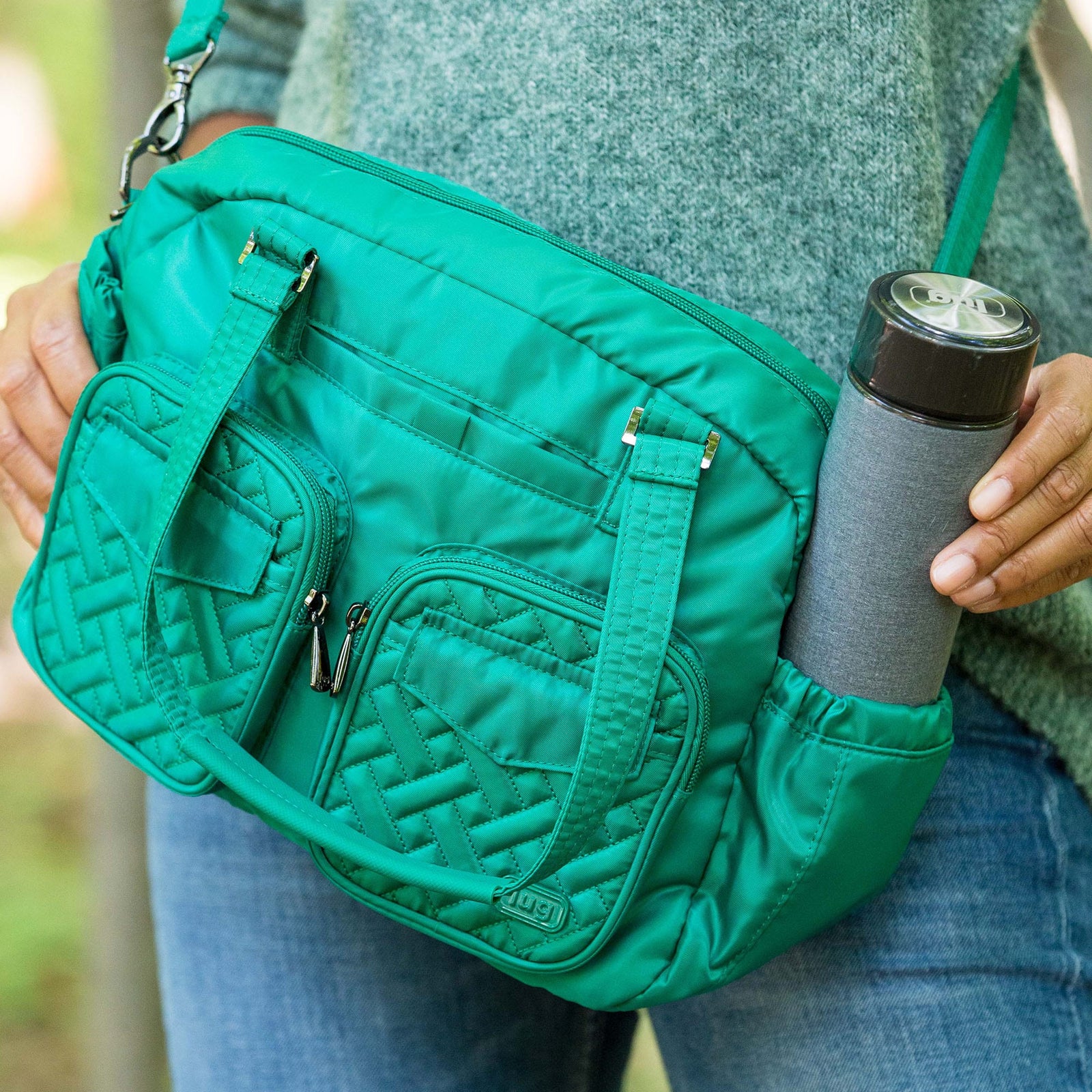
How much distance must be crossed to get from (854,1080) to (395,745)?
352mm

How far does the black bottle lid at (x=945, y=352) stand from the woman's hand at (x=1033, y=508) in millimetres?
30

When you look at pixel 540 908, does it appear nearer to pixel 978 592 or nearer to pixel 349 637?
pixel 349 637

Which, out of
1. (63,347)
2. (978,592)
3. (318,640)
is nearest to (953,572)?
(978,592)

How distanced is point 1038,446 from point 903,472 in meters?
0.07

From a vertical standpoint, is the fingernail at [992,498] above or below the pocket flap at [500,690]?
above

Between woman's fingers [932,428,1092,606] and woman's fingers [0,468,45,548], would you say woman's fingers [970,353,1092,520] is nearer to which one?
woman's fingers [932,428,1092,606]

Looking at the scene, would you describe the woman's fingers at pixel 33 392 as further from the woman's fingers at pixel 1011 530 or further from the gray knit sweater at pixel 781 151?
the woman's fingers at pixel 1011 530

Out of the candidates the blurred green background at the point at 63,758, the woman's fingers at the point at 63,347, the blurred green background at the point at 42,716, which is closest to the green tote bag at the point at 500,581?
the woman's fingers at the point at 63,347

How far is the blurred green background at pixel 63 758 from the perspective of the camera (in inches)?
39.5

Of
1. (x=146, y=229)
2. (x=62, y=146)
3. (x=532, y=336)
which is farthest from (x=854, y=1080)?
(x=62, y=146)

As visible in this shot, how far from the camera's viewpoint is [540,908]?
2.02 feet

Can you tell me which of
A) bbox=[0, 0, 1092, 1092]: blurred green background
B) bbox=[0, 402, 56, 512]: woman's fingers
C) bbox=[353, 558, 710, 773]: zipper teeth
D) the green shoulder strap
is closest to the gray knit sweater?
the green shoulder strap

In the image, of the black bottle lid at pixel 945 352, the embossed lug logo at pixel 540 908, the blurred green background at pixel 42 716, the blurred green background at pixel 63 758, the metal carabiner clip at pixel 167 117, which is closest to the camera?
the black bottle lid at pixel 945 352

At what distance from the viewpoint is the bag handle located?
1.87 feet
